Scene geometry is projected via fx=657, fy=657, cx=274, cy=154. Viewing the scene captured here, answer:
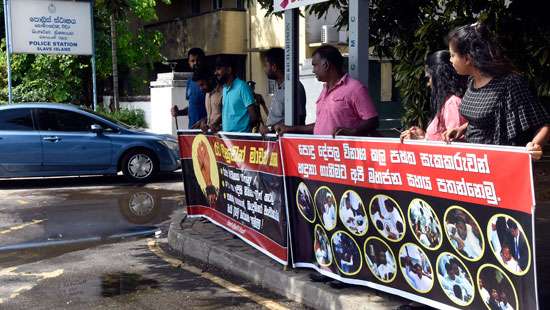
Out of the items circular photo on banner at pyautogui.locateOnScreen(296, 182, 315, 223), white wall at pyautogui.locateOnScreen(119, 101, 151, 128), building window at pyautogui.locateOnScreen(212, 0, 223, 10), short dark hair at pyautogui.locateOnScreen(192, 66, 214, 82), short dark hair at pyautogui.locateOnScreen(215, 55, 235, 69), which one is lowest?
circular photo on banner at pyautogui.locateOnScreen(296, 182, 315, 223)

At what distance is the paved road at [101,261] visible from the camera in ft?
17.0

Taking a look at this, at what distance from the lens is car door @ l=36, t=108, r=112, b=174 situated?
37.9 feet

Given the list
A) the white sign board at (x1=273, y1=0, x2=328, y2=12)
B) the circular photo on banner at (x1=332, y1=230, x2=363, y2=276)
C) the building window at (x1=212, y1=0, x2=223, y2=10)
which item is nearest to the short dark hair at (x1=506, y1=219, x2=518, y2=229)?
the circular photo on banner at (x1=332, y1=230, x2=363, y2=276)

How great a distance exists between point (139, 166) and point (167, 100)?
620cm

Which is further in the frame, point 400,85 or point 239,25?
point 239,25

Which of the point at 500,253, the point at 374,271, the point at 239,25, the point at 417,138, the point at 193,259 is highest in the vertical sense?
the point at 239,25

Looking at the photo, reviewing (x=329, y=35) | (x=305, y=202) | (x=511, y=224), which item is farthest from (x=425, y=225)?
(x=329, y=35)

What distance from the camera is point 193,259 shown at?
257 inches

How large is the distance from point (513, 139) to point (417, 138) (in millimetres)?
623

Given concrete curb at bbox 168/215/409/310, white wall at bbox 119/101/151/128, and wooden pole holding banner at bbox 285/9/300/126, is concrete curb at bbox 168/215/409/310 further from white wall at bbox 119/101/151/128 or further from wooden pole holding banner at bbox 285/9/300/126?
white wall at bbox 119/101/151/128

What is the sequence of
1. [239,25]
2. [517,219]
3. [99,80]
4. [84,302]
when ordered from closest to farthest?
[517,219] → [84,302] → [239,25] → [99,80]

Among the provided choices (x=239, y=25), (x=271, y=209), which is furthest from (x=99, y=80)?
(x=271, y=209)

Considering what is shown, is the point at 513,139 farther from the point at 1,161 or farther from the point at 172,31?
the point at 172,31

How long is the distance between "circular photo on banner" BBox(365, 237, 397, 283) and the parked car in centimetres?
833
